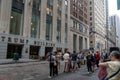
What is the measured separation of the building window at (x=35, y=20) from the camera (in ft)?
117

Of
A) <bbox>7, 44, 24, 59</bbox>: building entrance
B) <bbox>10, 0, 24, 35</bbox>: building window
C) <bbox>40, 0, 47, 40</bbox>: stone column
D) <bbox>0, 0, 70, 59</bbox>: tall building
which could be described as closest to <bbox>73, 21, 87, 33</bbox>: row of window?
<bbox>0, 0, 70, 59</bbox>: tall building

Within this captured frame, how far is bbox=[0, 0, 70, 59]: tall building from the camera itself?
28.8m

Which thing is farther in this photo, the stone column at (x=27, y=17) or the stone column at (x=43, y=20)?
the stone column at (x=43, y=20)

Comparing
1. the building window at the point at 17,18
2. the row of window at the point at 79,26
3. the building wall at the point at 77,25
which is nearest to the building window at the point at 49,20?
the building window at the point at 17,18

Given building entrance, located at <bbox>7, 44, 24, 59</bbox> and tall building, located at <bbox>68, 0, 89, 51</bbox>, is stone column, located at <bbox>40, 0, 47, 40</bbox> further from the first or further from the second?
tall building, located at <bbox>68, 0, 89, 51</bbox>

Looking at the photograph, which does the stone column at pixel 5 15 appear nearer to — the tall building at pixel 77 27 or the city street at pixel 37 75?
the city street at pixel 37 75

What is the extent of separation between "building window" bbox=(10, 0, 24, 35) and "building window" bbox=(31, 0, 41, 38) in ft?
11.7

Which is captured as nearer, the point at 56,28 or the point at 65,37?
the point at 56,28

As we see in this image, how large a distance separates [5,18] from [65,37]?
77.2ft

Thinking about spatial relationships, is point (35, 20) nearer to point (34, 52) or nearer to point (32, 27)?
point (32, 27)

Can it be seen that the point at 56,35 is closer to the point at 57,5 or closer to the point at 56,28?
the point at 56,28

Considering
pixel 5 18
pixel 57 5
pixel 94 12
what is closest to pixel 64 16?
pixel 57 5

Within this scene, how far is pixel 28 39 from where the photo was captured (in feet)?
109

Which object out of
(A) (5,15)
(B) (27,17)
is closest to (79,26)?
(B) (27,17)
